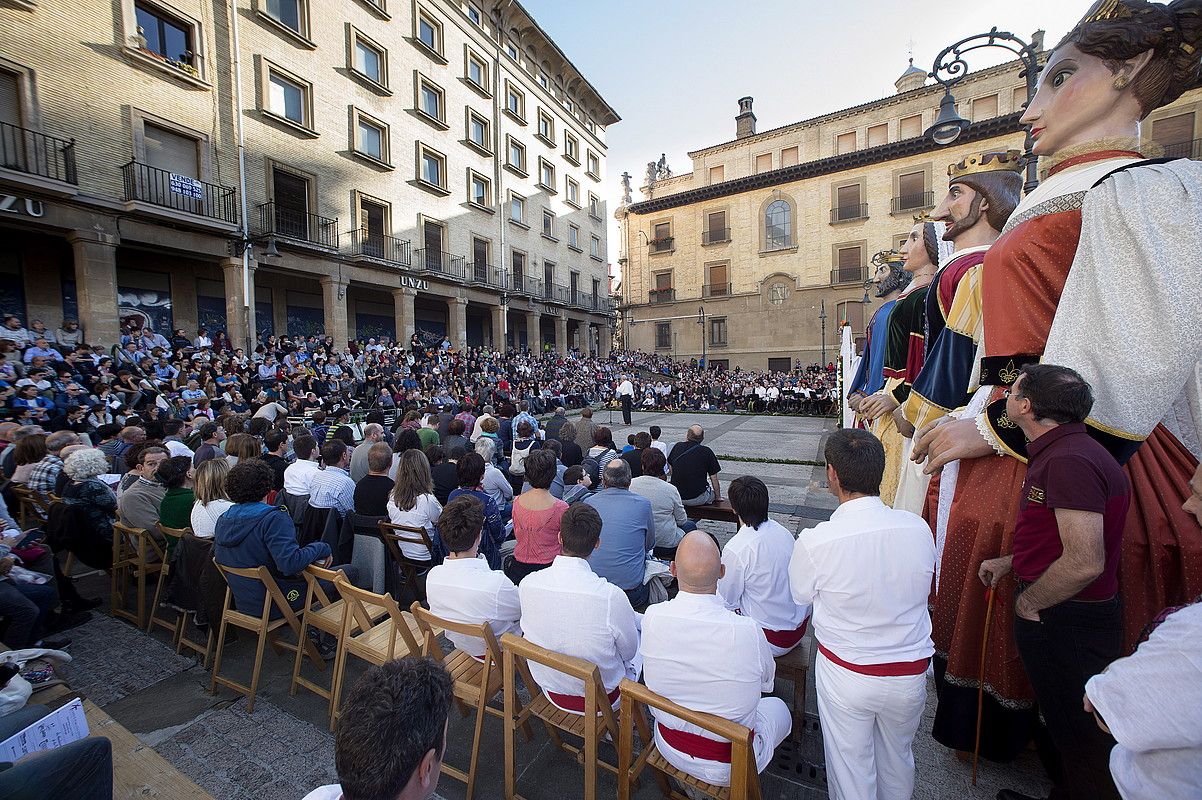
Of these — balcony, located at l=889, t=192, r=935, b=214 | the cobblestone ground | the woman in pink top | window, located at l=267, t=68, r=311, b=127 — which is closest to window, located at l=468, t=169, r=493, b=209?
window, located at l=267, t=68, r=311, b=127

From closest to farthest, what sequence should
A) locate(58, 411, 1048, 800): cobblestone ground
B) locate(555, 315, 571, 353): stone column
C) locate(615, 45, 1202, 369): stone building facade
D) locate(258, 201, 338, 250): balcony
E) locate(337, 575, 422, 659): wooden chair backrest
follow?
locate(58, 411, 1048, 800): cobblestone ground
locate(337, 575, 422, 659): wooden chair backrest
locate(258, 201, 338, 250): balcony
locate(615, 45, 1202, 369): stone building facade
locate(555, 315, 571, 353): stone column

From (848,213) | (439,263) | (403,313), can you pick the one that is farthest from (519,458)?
(848,213)

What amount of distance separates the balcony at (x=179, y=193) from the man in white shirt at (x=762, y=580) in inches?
660

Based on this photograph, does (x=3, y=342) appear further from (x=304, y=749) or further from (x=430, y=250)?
(x=430, y=250)

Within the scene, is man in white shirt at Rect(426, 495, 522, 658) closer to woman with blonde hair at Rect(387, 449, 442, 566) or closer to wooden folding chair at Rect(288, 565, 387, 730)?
wooden folding chair at Rect(288, 565, 387, 730)

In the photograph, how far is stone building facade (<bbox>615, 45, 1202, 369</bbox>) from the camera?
28000mm

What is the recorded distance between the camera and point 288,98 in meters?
16.5

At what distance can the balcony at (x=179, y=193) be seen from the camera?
1259cm

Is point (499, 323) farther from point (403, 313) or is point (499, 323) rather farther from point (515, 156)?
point (515, 156)

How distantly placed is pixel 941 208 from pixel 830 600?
2357 millimetres

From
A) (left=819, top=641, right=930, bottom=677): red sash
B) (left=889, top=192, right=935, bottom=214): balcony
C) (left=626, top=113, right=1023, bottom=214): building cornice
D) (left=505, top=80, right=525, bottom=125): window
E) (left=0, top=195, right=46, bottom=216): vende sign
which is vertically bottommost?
(left=819, top=641, right=930, bottom=677): red sash

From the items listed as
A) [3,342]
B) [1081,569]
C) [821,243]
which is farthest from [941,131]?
[821,243]

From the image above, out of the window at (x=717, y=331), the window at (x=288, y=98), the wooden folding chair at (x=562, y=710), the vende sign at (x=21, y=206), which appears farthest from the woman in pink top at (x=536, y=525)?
the window at (x=717, y=331)

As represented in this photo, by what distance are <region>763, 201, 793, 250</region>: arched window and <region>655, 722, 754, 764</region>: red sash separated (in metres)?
34.0
